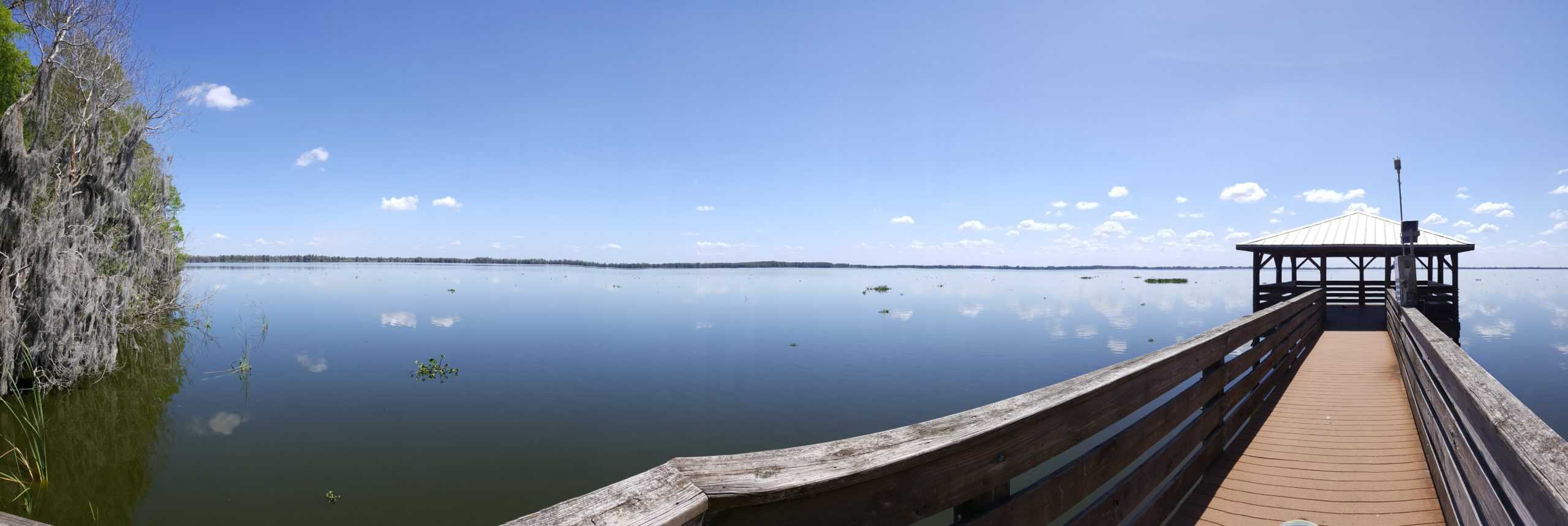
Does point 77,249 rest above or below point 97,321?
above

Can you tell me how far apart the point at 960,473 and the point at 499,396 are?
12.4 metres

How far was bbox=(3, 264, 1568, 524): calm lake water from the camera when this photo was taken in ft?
24.9

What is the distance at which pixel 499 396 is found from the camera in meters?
12.4

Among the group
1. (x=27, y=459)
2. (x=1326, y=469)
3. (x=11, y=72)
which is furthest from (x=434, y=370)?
(x=1326, y=469)

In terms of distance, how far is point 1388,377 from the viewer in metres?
9.09

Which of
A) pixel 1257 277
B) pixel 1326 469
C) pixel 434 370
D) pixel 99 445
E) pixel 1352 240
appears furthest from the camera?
pixel 1257 277

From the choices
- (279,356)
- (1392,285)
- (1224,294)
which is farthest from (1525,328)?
(279,356)

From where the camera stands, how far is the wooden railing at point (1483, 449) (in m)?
1.95

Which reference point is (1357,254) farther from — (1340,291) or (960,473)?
(960,473)

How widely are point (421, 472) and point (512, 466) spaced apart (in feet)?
3.68

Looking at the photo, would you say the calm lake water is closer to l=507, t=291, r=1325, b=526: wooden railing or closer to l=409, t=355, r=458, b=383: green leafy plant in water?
l=409, t=355, r=458, b=383: green leafy plant in water

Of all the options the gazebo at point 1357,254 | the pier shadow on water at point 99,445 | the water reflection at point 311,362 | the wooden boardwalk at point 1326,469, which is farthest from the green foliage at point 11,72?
the gazebo at point 1357,254

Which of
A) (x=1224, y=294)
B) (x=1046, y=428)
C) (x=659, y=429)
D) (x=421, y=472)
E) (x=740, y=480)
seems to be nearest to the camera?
(x=740, y=480)

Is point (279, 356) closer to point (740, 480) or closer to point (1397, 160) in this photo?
point (740, 480)
